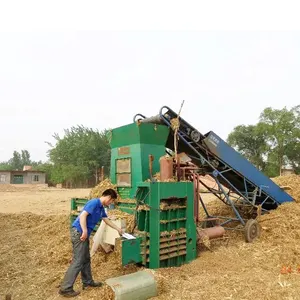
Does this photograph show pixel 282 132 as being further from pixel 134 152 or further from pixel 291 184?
pixel 134 152

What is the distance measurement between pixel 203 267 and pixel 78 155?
1623 inches

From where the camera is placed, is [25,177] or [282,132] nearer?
[282,132]

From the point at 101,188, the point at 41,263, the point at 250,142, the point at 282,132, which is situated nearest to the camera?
the point at 41,263

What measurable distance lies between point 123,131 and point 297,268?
4102mm

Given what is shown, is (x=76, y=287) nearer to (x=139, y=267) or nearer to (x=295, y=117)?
(x=139, y=267)

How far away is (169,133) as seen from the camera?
686cm

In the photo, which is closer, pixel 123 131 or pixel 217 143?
pixel 123 131

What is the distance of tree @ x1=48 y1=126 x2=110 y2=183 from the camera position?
4384cm

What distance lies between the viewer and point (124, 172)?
6555mm

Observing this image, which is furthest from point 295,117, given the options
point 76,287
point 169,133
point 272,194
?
point 76,287

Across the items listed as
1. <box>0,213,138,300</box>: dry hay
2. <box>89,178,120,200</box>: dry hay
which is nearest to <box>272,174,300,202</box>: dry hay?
<box>89,178,120,200</box>: dry hay

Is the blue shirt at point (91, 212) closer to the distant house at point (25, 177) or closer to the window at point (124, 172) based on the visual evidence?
the window at point (124, 172)

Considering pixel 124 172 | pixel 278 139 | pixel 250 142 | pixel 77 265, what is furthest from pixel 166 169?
pixel 250 142

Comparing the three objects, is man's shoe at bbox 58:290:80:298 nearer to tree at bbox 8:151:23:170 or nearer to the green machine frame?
the green machine frame
